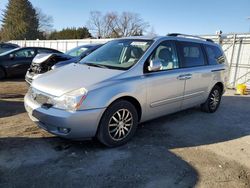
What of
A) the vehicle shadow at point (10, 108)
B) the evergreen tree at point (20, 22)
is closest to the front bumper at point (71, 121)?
the vehicle shadow at point (10, 108)

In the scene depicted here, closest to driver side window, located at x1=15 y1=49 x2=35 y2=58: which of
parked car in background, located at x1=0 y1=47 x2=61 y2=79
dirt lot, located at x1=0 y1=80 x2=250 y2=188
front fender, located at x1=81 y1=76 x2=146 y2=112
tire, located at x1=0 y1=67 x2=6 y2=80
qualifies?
parked car in background, located at x1=0 y1=47 x2=61 y2=79

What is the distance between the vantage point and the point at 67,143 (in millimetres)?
4043

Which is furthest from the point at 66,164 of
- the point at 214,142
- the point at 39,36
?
the point at 39,36

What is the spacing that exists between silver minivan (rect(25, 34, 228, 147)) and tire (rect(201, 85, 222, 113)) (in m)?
0.63

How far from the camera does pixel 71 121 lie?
11.3 feet

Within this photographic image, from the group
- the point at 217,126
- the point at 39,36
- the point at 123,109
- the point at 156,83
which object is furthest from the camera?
the point at 39,36

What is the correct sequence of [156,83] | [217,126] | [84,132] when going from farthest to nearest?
[217,126]
[156,83]
[84,132]

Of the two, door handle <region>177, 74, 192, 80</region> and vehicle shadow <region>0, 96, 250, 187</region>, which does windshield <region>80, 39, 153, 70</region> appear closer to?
door handle <region>177, 74, 192, 80</region>

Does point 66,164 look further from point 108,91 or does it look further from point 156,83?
point 156,83

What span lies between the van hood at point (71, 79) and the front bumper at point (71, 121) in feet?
0.98

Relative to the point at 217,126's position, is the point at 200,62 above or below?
above

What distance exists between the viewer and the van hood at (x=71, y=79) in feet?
11.9

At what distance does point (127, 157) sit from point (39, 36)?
55.0 metres

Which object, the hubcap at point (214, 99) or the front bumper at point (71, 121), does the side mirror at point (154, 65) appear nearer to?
the front bumper at point (71, 121)
